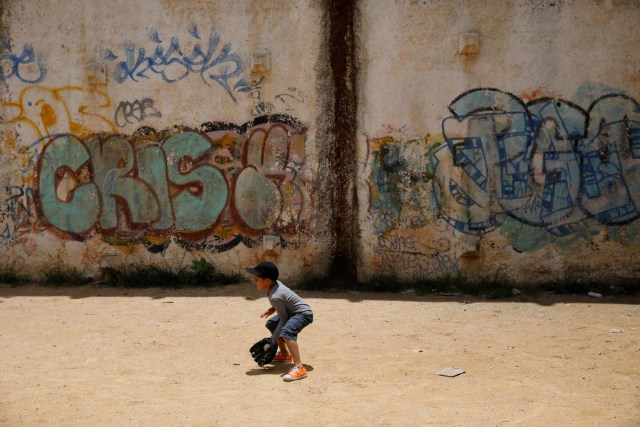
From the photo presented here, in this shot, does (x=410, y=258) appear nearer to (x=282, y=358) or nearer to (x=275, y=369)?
(x=282, y=358)

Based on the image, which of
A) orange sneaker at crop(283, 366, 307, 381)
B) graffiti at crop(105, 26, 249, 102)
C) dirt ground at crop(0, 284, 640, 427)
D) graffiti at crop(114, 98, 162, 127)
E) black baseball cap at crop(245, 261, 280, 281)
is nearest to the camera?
dirt ground at crop(0, 284, 640, 427)

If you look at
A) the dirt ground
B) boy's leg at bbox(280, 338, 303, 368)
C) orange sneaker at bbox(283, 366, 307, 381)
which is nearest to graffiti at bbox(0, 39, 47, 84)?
the dirt ground

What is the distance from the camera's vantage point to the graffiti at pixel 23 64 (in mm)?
10836

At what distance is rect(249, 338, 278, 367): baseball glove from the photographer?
6.36 meters

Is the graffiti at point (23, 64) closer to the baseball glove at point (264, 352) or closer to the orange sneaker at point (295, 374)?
the baseball glove at point (264, 352)

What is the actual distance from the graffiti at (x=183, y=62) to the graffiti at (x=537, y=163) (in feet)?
10.0

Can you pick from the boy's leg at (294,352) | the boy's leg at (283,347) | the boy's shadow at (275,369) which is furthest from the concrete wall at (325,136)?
the boy's leg at (294,352)

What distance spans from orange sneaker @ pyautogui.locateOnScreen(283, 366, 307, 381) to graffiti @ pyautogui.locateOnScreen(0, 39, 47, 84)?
22.7 ft

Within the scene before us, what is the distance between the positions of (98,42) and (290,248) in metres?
4.10

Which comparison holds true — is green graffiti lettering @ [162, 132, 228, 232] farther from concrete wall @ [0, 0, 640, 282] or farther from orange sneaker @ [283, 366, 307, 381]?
orange sneaker @ [283, 366, 307, 381]

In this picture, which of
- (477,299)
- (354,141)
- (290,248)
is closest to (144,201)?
(290,248)

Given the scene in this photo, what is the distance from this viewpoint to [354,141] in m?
10.2

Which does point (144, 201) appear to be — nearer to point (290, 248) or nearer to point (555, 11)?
point (290, 248)

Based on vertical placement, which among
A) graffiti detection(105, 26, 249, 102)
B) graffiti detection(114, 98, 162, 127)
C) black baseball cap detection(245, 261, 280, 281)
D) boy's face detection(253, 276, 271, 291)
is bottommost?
boy's face detection(253, 276, 271, 291)
